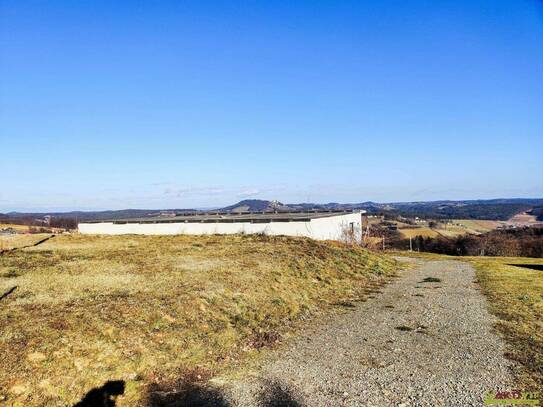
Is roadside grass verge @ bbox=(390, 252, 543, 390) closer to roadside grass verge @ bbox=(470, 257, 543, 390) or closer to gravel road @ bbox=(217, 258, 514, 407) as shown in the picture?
roadside grass verge @ bbox=(470, 257, 543, 390)

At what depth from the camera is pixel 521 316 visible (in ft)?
43.9

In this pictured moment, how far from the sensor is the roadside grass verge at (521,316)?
28.3 feet

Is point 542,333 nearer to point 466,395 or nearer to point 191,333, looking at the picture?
point 466,395

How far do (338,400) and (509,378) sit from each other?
348 cm

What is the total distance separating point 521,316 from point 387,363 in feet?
22.3

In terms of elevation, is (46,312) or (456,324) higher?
(46,312)

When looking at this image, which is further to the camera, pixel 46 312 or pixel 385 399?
pixel 46 312

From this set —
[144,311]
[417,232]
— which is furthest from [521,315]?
[417,232]

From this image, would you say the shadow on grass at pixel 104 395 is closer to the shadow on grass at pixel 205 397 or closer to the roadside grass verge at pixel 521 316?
the shadow on grass at pixel 205 397

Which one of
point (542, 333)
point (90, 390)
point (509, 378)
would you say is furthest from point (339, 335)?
point (90, 390)

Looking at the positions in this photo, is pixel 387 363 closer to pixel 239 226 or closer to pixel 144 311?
pixel 144 311

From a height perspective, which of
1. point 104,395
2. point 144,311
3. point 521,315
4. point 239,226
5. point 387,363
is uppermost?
point 239,226

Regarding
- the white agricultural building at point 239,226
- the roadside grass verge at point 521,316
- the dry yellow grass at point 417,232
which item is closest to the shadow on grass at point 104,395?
the roadside grass verge at point 521,316

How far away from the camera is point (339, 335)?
11.8m
